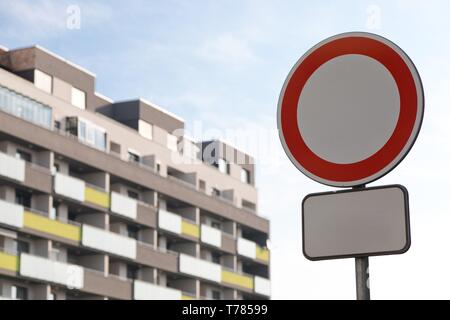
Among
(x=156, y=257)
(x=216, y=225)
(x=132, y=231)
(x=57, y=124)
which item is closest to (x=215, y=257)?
(x=216, y=225)

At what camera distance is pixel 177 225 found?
80.6 metres

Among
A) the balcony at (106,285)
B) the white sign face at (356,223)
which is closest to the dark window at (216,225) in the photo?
the balcony at (106,285)

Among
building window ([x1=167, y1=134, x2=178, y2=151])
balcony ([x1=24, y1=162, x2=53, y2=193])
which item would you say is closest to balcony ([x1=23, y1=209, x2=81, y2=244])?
balcony ([x1=24, y1=162, x2=53, y2=193])

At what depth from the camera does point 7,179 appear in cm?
6206

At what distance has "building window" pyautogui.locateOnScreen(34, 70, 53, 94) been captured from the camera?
68688 millimetres

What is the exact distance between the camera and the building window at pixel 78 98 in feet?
240

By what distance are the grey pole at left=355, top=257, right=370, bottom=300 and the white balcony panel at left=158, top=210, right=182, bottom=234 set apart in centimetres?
7399

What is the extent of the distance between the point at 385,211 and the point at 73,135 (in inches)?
2608

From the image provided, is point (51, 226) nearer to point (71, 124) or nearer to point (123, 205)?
point (71, 124)

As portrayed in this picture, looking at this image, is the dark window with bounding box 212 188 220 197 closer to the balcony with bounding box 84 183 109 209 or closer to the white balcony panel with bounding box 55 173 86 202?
the balcony with bounding box 84 183 109 209

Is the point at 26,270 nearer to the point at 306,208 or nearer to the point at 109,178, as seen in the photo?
the point at 109,178

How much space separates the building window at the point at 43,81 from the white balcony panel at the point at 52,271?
39.9 feet

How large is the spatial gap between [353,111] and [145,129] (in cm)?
7738
